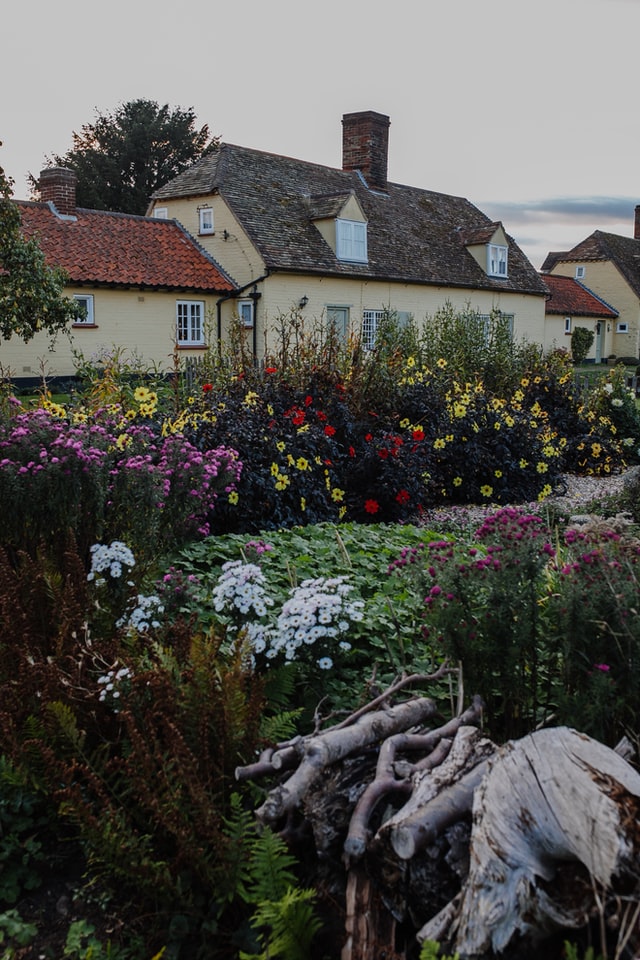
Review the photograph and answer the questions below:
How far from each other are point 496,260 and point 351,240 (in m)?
7.50

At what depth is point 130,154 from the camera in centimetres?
3931

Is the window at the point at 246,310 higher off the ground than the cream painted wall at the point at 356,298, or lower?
lower

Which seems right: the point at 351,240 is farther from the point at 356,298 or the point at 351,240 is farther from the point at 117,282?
the point at 117,282

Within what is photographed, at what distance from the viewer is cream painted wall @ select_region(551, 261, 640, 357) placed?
44.8 m

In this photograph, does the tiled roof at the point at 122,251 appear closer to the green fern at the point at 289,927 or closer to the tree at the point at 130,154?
the tree at the point at 130,154

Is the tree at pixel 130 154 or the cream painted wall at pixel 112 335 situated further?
the tree at pixel 130 154

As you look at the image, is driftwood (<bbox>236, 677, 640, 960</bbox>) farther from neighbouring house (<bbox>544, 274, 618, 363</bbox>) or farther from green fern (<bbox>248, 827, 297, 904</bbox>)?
neighbouring house (<bbox>544, 274, 618, 363</bbox>)

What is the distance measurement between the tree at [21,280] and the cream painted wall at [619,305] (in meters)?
34.9

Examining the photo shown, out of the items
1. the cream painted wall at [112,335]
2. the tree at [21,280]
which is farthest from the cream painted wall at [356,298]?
the tree at [21,280]

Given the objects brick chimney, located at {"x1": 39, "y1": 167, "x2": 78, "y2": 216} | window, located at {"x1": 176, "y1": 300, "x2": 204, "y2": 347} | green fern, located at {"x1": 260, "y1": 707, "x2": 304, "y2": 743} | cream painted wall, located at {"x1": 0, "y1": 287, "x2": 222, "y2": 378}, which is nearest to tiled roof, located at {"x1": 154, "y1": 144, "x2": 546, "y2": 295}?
window, located at {"x1": 176, "y1": 300, "x2": 204, "y2": 347}

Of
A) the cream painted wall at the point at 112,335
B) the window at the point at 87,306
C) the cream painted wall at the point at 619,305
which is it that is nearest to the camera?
the cream painted wall at the point at 112,335

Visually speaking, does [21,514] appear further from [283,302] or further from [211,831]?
[283,302]

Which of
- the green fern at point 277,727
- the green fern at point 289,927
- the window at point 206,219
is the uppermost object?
the window at point 206,219

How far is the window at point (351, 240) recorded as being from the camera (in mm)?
24766
